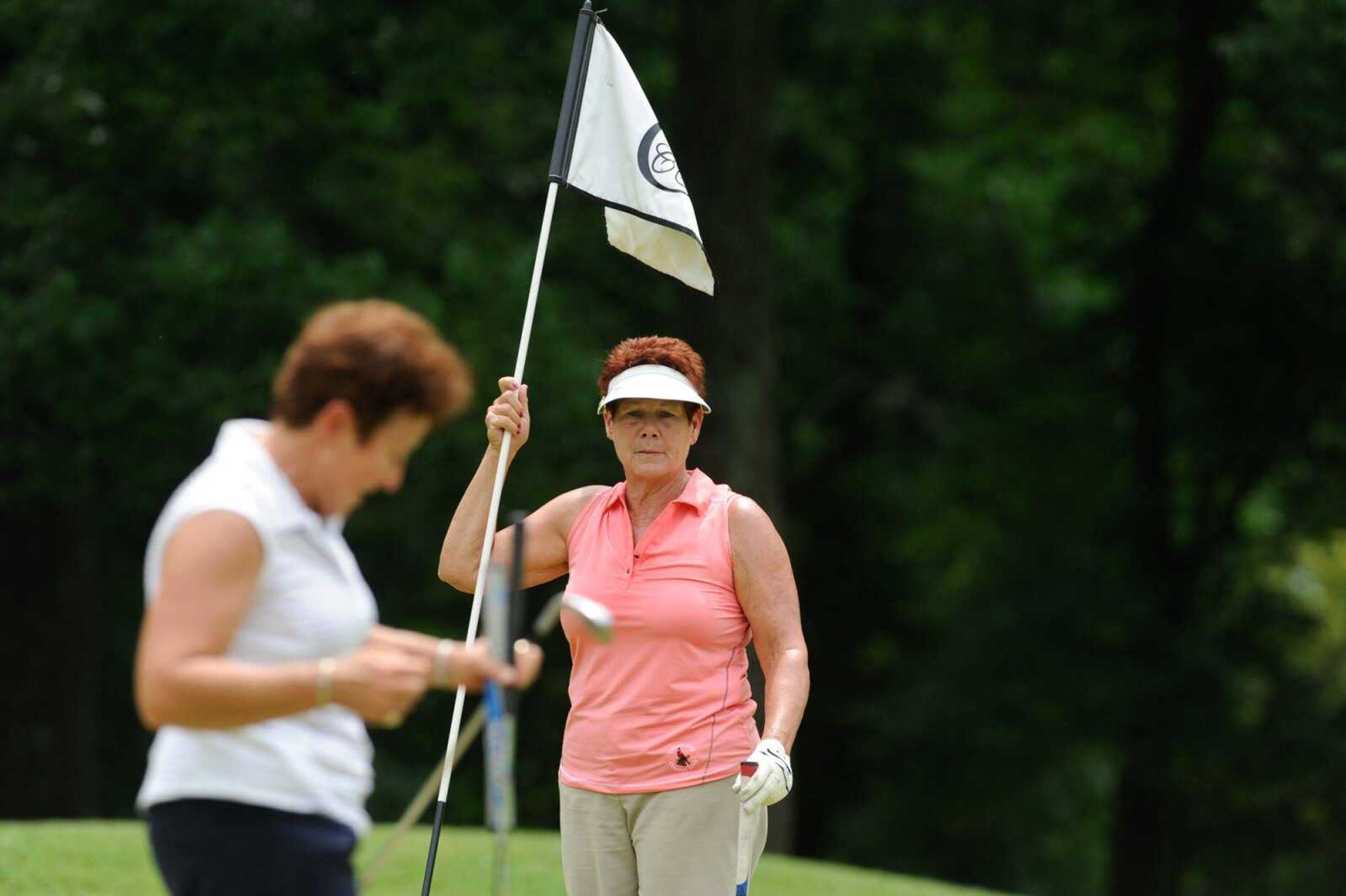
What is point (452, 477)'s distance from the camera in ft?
45.9

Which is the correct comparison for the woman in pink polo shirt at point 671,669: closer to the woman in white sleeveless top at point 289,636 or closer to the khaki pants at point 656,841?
the khaki pants at point 656,841

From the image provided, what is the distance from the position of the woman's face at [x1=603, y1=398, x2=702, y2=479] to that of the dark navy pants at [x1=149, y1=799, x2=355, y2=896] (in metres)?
1.65

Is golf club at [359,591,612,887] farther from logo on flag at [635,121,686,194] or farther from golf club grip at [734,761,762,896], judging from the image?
logo on flag at [635,121,686,194]

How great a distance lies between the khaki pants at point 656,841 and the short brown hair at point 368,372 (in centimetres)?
155

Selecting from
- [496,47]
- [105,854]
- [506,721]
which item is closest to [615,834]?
[506,721]

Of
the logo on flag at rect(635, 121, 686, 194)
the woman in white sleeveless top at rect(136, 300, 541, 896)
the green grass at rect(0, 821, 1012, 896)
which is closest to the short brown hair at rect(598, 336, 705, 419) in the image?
the logo on flag at rect(635, 121, 686, 194)

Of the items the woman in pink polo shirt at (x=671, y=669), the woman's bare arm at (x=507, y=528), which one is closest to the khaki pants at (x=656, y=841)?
the woman in pink polo shirt at (x=671, y=669)

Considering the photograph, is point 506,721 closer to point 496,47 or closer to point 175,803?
point 175,803

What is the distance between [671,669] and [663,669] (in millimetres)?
16

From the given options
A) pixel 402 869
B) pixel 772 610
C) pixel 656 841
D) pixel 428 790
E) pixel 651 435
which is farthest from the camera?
pixel 402 869

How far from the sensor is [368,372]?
2.51 metres

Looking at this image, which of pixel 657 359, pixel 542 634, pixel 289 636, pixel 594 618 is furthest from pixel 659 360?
pixel 289 636

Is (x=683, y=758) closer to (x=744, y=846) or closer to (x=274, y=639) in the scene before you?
(x=744, y=846)

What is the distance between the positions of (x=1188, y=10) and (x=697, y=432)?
12.0 metres
